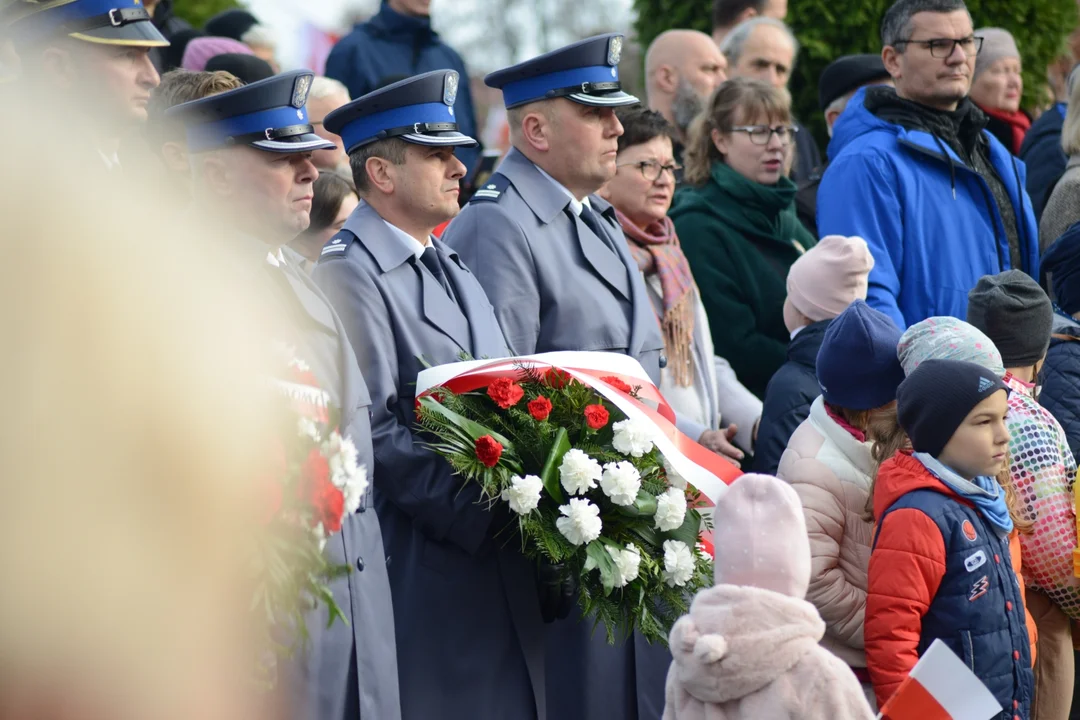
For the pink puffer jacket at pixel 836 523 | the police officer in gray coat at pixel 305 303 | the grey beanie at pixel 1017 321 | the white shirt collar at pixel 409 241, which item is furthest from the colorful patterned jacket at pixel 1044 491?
the police officer in gray coat at pixel 305 303

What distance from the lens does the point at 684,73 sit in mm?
7953

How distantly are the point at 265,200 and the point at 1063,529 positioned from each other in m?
2.88

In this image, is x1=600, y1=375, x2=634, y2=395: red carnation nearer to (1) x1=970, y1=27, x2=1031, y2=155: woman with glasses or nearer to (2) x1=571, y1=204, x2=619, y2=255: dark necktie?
(2) x1=571, y1=204, x2=619, y2=255: dark necktie

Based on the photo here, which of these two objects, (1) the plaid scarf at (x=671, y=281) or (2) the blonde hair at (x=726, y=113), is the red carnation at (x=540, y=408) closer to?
(1) the plaid scarf at (x=671, y=281)

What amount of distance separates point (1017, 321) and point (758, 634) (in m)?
2.50

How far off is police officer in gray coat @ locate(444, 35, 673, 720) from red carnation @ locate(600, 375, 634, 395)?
674 mm

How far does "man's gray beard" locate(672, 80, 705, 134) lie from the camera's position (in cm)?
793

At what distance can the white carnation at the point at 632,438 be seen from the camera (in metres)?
3.98

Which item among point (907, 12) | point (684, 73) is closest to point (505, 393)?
point (907, 12)

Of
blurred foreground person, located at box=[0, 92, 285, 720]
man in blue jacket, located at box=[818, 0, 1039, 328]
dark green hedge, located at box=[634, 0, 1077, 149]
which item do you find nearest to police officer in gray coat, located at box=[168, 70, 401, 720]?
blurred foreground person, located at box=[0, 92, 285, 720]

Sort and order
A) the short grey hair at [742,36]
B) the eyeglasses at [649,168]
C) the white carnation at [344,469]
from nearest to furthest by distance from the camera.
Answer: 1. the white carnation at [344,469]
2. the eyeglasses at [649,168]
3. the short grey hair at [742,36]

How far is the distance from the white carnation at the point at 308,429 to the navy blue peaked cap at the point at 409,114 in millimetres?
1982

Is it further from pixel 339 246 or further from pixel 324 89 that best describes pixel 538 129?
pixel 324 89

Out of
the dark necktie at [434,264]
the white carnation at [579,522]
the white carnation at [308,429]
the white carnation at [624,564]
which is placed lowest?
the white carnation at [624,564]
